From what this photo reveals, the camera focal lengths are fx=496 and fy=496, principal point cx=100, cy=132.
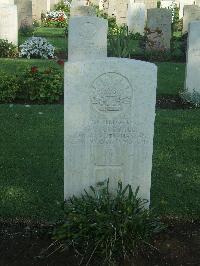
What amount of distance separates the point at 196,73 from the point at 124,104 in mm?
5661

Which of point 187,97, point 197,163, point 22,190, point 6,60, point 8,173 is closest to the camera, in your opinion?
point 22,190

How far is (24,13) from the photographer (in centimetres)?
1822

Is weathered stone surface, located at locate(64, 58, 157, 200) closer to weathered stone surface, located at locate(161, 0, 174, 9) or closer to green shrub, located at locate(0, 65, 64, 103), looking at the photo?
green shrub, located at locate(0, 65, 64, 103)

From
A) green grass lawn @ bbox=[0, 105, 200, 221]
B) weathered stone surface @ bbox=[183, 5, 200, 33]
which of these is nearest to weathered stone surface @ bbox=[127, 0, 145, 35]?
weathered stone surface @ bbox=[183, 5, 200, 33]

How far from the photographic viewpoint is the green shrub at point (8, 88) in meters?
9.07

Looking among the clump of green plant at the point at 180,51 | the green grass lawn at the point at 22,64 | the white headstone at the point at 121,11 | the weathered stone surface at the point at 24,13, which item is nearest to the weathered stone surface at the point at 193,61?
the green grass lawn at the point at 22,64

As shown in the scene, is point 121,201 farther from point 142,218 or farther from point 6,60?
point 6,60

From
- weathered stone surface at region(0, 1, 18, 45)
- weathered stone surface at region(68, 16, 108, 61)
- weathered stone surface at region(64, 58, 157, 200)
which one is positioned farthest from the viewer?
weathered stone surface at region(0, 1, 18, 45)

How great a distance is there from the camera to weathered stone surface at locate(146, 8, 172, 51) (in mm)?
14500

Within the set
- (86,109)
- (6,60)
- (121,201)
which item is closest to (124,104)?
(86,109)

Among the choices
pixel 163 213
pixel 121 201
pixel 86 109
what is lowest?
pixel 163 213

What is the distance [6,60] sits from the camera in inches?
510

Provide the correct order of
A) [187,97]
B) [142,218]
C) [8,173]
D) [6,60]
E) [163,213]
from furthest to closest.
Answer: [6,60], [187,97], [8,173], [163,213], [142,218]

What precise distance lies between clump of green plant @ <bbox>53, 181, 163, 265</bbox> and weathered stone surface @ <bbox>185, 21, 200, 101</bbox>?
221 inches
